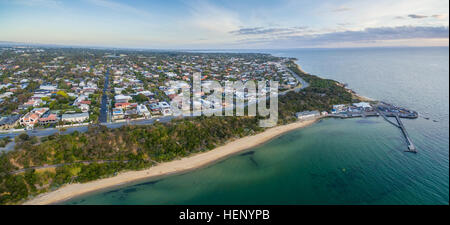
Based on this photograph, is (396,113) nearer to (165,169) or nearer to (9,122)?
(165,169)

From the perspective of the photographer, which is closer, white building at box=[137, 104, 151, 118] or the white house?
white building at box=[137, 104, 151, 118]

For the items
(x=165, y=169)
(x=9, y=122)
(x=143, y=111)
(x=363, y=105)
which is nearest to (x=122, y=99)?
(x=143, y=111)

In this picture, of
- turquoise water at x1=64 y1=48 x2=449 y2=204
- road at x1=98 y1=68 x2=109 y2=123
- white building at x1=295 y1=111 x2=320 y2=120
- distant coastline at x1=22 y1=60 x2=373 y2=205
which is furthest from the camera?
white building at x1=295 y1=111 x2=320 y2=120

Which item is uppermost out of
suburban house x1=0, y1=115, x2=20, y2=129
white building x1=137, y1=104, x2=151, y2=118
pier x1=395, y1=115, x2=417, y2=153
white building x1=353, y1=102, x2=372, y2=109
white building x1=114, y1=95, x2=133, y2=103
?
white building x1=114, y1=95, x2=133, y2=103

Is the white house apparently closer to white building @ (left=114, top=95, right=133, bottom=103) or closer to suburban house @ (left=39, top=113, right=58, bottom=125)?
white building @ (left=114, top=95, right=133, bottom=103)

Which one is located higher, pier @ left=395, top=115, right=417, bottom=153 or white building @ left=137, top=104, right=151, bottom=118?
white building @ left=137, top=104, right=151, bottom=118

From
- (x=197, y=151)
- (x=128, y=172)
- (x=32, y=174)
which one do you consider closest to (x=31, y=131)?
(x=32, y=174)

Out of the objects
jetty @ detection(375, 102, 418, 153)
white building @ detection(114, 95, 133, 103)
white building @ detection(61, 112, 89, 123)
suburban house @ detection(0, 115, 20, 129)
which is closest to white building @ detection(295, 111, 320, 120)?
jetty @ detection(375, 102, 418, 153)
